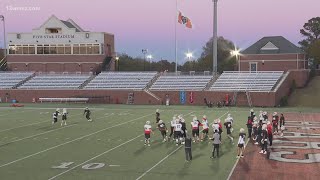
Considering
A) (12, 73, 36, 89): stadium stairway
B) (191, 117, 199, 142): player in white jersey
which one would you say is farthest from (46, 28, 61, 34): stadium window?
(191, 117, 199, 142): player in white jersey

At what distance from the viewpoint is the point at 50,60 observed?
62.7 meters

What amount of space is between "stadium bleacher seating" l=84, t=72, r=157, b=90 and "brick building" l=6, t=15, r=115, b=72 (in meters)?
7.28

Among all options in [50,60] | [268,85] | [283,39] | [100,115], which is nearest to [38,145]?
[100,115]

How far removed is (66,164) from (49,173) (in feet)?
4.73

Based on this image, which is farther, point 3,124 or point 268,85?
point 268,85

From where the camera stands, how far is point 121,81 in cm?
5228

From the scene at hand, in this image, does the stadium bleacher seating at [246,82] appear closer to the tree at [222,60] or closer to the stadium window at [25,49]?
the stadium window at [25,49]

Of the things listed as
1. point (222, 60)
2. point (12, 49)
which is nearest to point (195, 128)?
point (12, 49)

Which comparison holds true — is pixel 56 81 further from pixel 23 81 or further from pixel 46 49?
pixel 46 49

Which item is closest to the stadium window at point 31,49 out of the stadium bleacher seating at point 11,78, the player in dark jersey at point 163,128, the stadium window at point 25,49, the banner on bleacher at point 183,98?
the stadium window at point 25,49

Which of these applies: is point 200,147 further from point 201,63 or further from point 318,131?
point 201,63

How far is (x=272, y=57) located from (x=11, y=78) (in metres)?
32.2

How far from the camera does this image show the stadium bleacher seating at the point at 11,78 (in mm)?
53547

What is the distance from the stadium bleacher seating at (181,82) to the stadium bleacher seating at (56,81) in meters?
9.22
